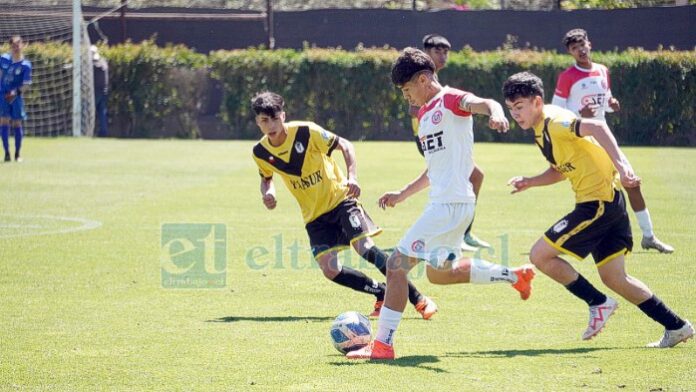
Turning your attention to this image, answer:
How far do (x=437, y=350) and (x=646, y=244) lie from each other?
16.2ft

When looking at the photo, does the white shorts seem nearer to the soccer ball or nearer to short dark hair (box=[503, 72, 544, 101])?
the soccer ball

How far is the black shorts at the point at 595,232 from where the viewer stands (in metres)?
7.11

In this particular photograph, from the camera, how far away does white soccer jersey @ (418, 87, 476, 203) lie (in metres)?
6.75

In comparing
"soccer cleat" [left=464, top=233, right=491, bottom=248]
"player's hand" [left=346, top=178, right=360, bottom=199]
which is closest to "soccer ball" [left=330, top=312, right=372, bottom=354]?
"player's hand" [left=346, top=178, right=360, bottom=199]

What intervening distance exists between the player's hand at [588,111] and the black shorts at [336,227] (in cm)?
442

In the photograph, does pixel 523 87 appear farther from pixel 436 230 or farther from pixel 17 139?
pixel 17 139

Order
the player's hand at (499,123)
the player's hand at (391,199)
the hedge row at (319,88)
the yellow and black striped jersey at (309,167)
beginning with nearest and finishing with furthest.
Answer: the player's hand at (499,123)
the player's hand at (391,199)
the yellow and black striped jersey at (309,167)
the hedge row at (319,88)

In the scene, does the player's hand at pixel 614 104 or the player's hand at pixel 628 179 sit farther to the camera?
the player's hand at pixel 614 104

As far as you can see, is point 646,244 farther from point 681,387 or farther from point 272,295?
point 681,387

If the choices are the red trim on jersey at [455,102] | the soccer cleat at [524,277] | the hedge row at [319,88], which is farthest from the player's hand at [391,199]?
the hedge row at [319,88]

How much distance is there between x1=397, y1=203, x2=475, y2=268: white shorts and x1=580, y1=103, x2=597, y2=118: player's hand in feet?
18.4

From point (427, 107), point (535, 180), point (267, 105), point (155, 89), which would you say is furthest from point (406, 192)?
point (155, 89)

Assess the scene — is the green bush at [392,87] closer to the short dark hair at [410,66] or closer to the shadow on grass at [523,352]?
the shadow on grass at [523,352]

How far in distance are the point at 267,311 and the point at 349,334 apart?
1.68m
